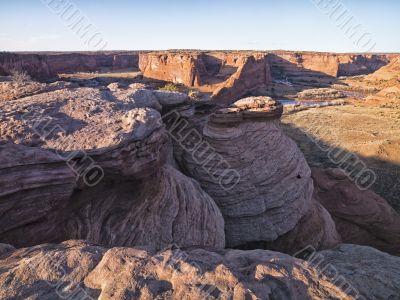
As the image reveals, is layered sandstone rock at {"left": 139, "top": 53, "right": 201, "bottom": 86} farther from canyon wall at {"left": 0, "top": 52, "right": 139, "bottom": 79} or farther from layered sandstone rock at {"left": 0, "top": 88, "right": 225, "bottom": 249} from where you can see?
layered sandstone rock at {"left": 0, "top": 88, "right": 225, "bottom": 249}

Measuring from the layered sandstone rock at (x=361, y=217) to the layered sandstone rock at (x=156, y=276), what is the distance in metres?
9.78

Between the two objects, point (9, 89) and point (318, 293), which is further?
point (9, 89)

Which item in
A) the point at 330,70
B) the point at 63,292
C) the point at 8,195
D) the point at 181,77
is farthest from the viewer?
the point at 330,70

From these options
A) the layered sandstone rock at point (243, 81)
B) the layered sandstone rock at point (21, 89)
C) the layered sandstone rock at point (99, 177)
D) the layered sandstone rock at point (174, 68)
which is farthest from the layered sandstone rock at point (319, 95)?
the layered sandstone rock at point (21, 89)

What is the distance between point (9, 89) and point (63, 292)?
611cm

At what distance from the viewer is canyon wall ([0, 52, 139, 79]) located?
51562mm

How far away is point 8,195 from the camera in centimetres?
462

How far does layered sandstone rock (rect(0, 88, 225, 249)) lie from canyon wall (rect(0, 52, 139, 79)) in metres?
40.0

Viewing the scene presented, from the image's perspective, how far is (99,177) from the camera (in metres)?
6.03

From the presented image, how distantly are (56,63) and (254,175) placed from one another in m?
83.0

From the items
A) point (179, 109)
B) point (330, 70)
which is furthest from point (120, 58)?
point (179, 109)

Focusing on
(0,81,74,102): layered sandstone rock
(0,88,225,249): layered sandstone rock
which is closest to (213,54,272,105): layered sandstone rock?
(0,81,74,102): layered sandstone rock

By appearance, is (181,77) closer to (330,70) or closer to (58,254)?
(330,70)

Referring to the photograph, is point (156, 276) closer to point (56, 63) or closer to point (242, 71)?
point (242, 71)
